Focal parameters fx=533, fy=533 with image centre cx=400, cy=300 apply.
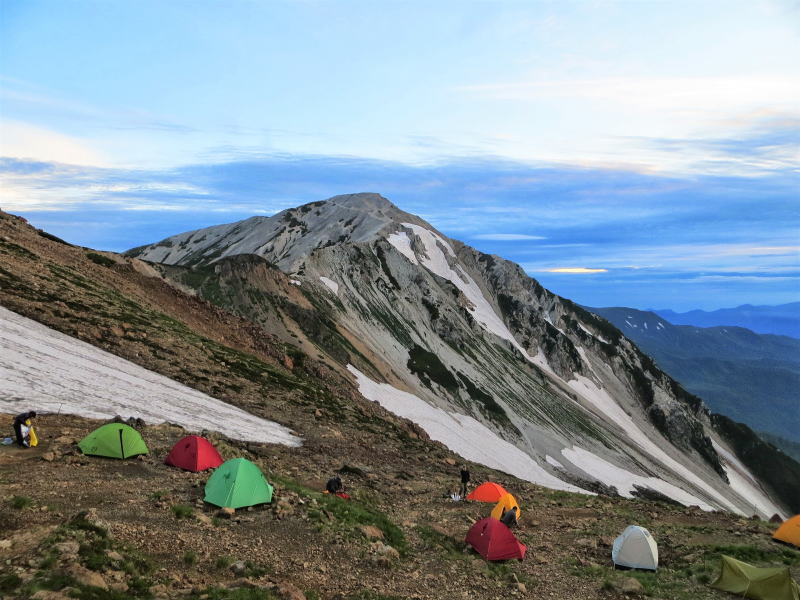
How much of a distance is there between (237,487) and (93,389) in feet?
53.0

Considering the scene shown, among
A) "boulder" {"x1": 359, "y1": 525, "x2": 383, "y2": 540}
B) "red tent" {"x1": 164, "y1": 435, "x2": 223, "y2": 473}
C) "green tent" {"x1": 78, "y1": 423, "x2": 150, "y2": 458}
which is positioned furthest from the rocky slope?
"boulder" {"x1": 359, "y1": 525, "x2": 383, "y2": 540}

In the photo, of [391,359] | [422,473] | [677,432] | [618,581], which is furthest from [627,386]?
[618,581]

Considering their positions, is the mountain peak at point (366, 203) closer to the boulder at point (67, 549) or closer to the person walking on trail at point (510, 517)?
the person walking on trail at point (510, 517)

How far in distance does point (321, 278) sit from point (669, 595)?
79.0 m

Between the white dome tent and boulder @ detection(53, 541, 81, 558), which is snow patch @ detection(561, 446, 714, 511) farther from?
boulder @ detection(53, 541, 81, 558)

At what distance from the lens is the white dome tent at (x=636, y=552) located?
20.6 m

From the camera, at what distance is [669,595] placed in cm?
1791

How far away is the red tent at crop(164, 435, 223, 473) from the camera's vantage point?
71.7ft

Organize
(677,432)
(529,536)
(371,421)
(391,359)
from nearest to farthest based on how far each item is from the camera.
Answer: (529,536) → (371,421) → (391,359) → (677,432)

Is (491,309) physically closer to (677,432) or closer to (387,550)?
(677,432)

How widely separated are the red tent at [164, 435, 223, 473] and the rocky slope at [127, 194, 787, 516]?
40813mm

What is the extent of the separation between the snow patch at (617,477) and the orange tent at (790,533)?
57382 millimetres

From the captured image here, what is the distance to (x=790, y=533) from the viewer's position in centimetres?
2431

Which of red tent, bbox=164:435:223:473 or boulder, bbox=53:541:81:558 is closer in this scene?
boulder, bbox=53:541:81:558
